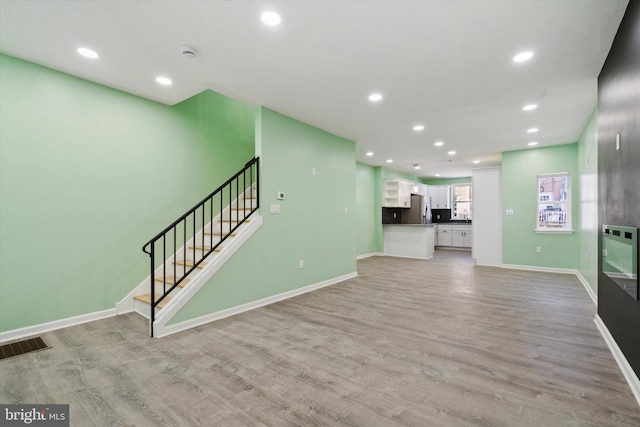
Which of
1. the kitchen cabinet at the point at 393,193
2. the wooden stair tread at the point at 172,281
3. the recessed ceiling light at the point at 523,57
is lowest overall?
the wooden stair tread at the point at 172,281

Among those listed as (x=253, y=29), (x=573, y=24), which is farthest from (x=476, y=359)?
(x=253, y=29)

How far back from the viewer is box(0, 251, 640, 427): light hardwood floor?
180 cm

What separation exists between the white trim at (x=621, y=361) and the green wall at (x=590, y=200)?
4.67 feet

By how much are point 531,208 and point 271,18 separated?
6.78 meters

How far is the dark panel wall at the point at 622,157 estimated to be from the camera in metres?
2.02

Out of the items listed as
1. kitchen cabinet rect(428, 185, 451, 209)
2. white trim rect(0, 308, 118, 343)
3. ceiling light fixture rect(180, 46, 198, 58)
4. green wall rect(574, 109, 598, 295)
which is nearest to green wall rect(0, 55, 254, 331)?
white trim rect(0, 308, 118, 343)

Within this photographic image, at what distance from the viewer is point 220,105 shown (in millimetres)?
4766

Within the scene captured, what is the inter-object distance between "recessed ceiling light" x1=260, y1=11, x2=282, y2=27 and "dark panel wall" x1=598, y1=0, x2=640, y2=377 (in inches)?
97.5

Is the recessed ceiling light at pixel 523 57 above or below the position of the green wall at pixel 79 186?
above

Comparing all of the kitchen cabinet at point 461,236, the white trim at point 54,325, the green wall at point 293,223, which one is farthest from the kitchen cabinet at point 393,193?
the white trim at point 54,325

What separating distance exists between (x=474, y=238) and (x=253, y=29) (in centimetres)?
710

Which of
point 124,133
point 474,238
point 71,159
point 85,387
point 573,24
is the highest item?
point 573,24

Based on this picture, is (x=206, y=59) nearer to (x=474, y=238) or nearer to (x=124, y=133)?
(x=124, y=133)

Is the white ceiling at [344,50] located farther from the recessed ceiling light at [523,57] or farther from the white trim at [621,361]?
the white trim at [621,361]
